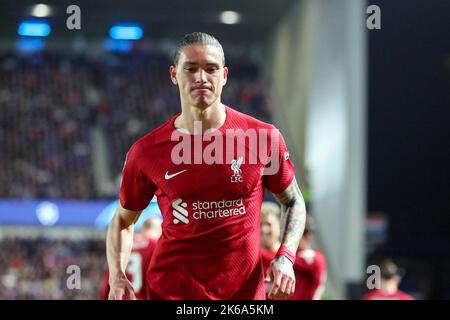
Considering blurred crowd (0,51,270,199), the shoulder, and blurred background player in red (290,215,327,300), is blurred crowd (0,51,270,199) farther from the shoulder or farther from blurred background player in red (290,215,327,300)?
the shoulder

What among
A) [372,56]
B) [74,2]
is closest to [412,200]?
[372,56]

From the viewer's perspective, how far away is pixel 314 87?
67.2ft

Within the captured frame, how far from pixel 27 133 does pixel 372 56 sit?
1021 centimetres

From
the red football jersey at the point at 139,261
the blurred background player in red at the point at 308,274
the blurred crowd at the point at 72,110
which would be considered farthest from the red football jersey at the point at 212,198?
the blurred crowd at the point at 72,110

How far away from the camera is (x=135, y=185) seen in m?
4.44

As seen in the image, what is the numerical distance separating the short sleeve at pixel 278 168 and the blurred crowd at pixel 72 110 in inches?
721

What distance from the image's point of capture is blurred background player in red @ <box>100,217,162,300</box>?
22.8 feet

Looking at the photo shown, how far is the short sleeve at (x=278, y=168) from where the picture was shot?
171 inches

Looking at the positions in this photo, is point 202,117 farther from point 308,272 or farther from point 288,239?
point 308,272

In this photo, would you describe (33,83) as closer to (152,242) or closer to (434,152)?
(434,152)

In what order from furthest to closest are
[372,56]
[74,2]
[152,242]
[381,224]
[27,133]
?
[381,224], [27,133], [372,56], [152,242], [74,2]

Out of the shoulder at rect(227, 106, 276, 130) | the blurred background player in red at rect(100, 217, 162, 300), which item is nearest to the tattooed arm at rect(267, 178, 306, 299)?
the shoulder at rect(227, 106, 276, 130)

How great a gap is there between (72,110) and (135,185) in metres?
24.3

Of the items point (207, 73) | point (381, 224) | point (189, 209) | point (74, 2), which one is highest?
point (74, 2)
